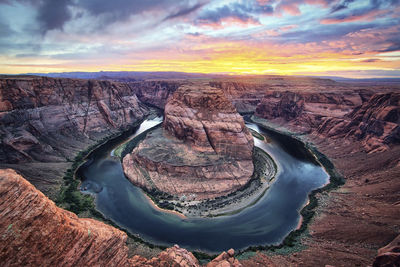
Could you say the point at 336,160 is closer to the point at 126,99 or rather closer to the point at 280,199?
the point at 280,199

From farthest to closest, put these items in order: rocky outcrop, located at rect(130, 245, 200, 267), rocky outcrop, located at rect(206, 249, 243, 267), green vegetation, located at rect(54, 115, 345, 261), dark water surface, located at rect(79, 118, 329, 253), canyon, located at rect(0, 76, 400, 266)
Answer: dark water surface, located at rect(79, 118, 329, 253) < green vegetation, located at rect(54, 115, 345, 261) < rocky outcrop, located at rect(206, 249, 243, 267) < rocky outcrop, located at rect(130, 245, 200, 267) < canyon, located at rect(0, 76, 400, 266)

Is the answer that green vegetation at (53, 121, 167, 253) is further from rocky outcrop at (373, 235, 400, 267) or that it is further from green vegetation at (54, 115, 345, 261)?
rocky outcrop at (373, 235, 400, 267)

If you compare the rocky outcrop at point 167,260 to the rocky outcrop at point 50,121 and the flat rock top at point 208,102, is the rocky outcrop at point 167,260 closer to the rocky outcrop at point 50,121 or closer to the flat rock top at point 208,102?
the rocky outcrop at point 50,121

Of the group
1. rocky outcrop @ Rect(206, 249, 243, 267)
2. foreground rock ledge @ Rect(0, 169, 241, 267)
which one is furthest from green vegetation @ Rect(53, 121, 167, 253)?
foreground rock ledge @ Rect(0, 169, 241, 267)

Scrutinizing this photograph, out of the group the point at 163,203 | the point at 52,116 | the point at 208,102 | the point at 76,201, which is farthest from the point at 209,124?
the point at 52,116

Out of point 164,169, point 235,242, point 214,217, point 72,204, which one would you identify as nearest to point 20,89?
point 72,204
